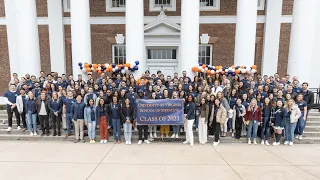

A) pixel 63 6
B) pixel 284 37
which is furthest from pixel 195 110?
pixel 63 6

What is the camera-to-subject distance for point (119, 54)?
14664mm

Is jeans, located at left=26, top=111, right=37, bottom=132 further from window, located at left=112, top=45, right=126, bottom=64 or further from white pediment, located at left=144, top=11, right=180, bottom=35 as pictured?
white pediment, located at left=144, top=11, right=180, bottom=35

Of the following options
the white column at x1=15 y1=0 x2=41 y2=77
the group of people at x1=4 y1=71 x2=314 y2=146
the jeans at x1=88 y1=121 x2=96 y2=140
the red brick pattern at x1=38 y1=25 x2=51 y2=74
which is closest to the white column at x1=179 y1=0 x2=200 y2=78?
the group of people at x1=4 y1=71 x2=314 y2=146

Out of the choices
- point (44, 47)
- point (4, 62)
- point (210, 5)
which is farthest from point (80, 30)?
point (4, 62)

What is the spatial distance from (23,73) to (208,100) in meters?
9.46

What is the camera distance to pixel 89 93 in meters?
8.11

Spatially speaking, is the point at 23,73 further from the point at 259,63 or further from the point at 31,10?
the point at 259,63

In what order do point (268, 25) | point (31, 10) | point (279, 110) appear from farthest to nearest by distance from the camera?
1. point (268, 25)
2. point (31, 10)
3. point (279, 110)

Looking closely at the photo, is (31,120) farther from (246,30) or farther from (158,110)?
(246,30)

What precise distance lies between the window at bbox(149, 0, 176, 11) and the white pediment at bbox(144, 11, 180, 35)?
688mm

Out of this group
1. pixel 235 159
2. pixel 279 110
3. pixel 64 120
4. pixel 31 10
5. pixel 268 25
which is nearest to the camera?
pixel 235 159

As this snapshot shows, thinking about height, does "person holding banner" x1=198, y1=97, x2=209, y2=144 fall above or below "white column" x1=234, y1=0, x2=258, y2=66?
below

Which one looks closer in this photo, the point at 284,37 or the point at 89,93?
the point at 89,93

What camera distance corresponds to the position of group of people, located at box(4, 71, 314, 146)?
774 centimetres
